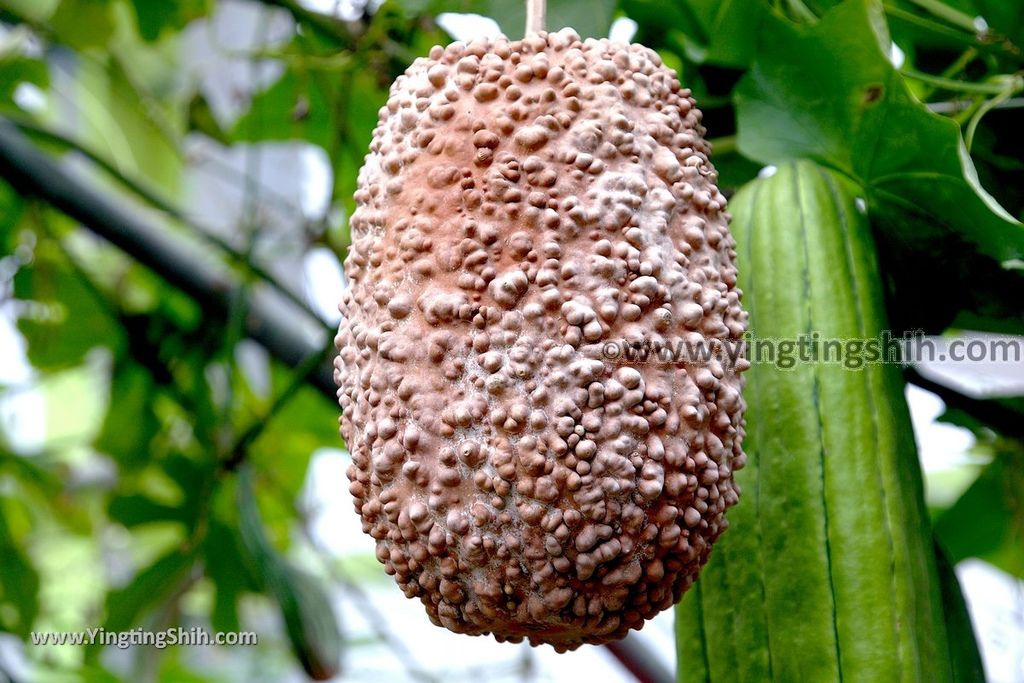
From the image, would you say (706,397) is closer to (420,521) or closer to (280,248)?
(420,521)

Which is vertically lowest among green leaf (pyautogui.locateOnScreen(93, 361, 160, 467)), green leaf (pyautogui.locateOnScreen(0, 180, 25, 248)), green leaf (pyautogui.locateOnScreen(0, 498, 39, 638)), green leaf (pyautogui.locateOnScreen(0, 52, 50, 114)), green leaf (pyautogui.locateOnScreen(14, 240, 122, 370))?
green leaf (pyautogui.locateOnScreen(0, 498, 39, 638))

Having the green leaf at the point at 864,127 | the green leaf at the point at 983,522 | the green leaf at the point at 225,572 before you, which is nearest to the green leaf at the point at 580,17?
the green leaf at the point at 864,127

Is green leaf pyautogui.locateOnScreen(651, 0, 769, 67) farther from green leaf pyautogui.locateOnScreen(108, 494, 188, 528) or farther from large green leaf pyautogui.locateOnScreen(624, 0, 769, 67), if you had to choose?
green leaf pyautogui.locateOnScreen(108, 494, 188, 528)

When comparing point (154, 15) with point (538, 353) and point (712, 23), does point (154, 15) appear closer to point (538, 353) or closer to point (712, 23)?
point (712, 23)

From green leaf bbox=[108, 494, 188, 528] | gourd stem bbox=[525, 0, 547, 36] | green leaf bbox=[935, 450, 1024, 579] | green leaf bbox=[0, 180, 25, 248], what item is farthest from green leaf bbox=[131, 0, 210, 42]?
green leaf bbox=[935, 450, 1024, 579]

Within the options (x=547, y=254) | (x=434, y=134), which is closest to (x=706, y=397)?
(x=547, y=254)

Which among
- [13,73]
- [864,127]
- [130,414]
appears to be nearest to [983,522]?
[864,127]

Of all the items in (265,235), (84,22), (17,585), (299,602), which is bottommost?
(17,585)
